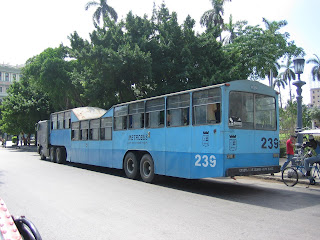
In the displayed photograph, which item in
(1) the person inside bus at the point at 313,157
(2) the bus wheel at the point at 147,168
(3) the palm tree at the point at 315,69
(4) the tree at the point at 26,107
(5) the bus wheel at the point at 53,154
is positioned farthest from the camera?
(3) the palm tree at the point at 315,69

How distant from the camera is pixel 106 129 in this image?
14.3 m

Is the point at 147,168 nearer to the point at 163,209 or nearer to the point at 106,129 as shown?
the point at 106,129

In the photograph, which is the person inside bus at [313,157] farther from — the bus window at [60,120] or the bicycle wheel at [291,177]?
the bus window at [60,120]

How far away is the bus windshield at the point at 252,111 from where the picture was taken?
875cm

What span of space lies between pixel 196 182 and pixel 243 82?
4472 millimetres

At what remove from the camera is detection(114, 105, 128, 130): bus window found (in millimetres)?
12846

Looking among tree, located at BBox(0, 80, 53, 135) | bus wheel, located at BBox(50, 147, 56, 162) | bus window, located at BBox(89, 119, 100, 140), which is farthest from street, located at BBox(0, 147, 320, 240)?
tree, located at BBox(0, 80, 53, 135)

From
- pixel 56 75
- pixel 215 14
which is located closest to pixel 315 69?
pixel 215 14

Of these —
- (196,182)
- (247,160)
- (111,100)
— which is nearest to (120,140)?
(196,182)

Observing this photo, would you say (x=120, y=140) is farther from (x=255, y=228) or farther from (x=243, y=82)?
(x=255, y=228)

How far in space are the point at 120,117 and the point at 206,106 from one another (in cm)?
522

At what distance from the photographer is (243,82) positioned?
9.12m

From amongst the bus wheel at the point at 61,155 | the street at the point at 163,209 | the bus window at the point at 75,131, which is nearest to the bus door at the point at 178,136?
the street at the point at 163,209

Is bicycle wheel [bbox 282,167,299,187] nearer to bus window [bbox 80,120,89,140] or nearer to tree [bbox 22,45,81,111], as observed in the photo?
bus window [bbox 80,120,89,140]
